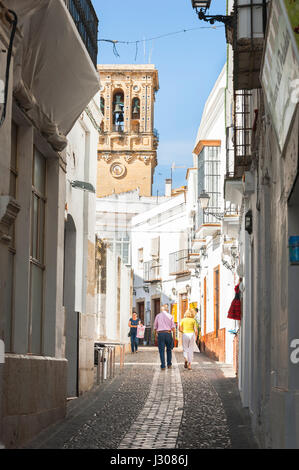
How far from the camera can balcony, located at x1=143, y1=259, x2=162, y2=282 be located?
4675cm

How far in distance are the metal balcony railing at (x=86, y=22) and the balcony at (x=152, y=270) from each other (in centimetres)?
3317

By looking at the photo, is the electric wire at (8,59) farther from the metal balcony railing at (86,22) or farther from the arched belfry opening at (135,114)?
the arched belfry opening at (135,114)

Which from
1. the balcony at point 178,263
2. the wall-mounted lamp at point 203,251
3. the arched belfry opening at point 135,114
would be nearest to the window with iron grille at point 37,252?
the wall-mounted lamp at point 203,251

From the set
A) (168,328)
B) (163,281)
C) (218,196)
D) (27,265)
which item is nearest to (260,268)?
(27,265)

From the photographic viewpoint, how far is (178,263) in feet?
143

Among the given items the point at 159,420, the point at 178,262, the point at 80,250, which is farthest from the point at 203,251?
the point at 159,420

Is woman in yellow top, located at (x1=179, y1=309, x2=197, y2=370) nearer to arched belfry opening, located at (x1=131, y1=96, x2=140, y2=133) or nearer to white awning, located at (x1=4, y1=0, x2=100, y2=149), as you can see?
white awning, located at (x1=4, y1=0, x2=100, y2=149)

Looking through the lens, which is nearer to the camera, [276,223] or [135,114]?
[276,223]

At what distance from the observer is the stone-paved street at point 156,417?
8.50 metres

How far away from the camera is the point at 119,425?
391 inches

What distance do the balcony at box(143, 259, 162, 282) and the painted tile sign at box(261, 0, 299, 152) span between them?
40614 millimetres

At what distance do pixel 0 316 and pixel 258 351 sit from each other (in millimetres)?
2765

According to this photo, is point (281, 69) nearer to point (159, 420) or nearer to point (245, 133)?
point (159, 420)

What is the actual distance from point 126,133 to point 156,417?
55769 mm
